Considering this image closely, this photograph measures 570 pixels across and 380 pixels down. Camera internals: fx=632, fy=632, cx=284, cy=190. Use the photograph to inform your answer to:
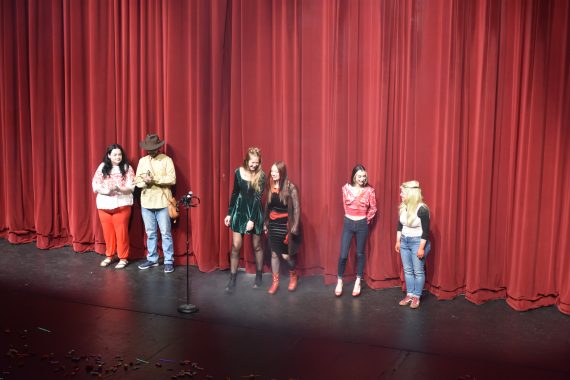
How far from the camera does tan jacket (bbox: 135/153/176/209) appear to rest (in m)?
7.12

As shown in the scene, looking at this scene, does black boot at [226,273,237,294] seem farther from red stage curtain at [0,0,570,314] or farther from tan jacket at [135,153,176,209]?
tan jacket at [135,153,176,209]

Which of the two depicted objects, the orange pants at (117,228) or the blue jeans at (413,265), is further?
the orange pants at (117,228)

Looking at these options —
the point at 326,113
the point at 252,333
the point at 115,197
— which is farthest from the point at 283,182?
the point at 115,197

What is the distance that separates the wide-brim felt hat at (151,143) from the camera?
23.3 ft

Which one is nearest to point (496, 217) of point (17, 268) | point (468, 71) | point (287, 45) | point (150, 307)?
point (468, 71)

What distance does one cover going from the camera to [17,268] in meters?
7.38

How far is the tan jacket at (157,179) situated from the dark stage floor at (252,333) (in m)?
0.86

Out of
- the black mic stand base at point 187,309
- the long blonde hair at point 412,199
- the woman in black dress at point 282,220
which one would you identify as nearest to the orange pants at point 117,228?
the black mic stand base at point 187,309

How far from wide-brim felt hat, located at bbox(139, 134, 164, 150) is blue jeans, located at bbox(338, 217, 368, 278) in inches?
90.7

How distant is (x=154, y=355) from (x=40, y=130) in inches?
172

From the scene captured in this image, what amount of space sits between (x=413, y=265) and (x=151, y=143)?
126 inches

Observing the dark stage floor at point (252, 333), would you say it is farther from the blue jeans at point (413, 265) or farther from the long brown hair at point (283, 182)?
the long brown hair at point (283, 182)

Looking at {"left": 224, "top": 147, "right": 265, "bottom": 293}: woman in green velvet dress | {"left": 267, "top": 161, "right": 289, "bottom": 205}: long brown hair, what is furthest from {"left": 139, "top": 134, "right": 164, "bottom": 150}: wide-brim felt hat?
{"left": 267, "top": 161, "right": 289, "bottom": 205}: long brown hair

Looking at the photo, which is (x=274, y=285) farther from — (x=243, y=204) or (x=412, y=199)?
(x=412, y=199)
